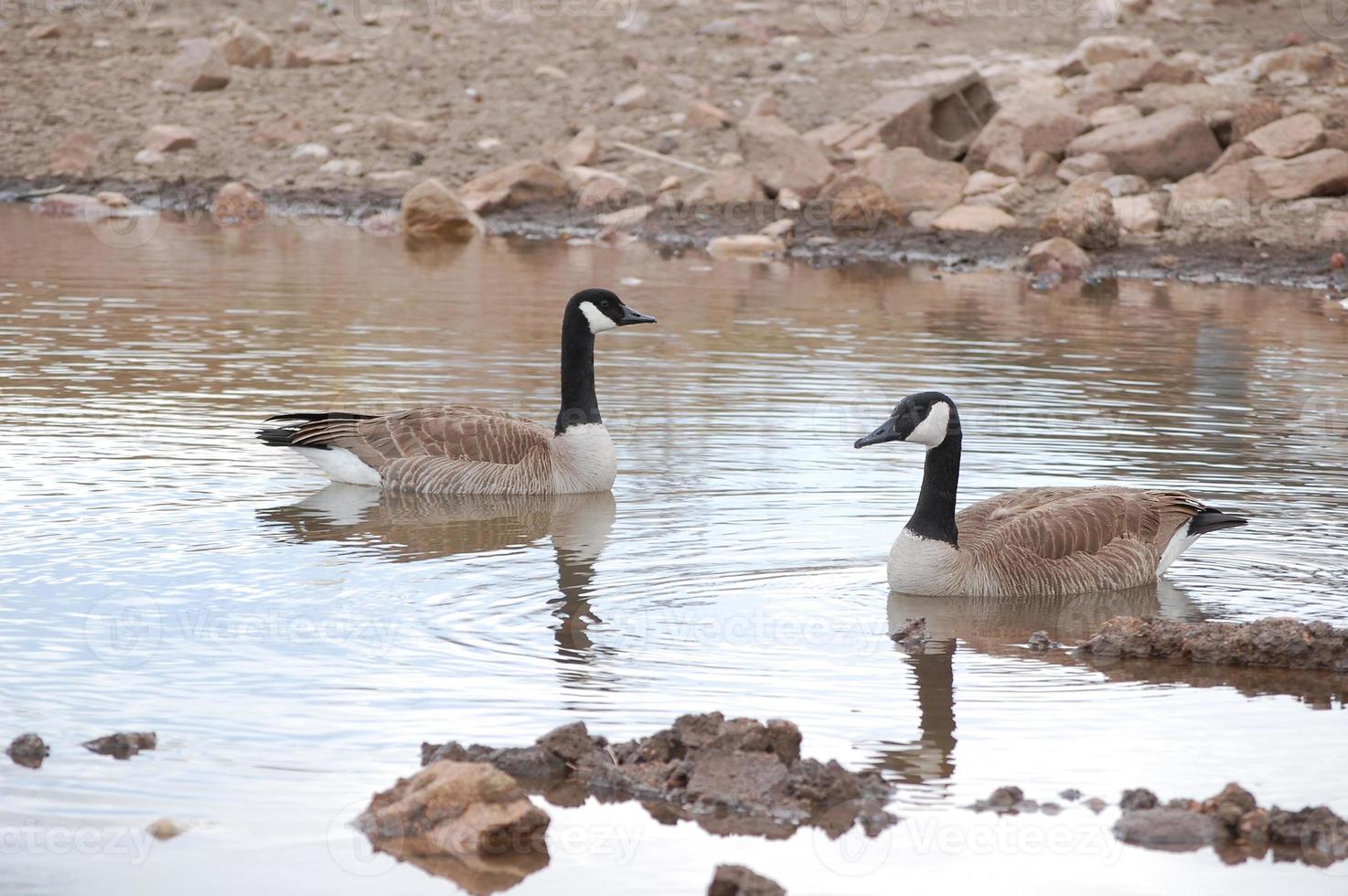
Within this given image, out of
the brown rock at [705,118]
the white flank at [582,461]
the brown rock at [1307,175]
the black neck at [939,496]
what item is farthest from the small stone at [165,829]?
the brown rock at [705,118]

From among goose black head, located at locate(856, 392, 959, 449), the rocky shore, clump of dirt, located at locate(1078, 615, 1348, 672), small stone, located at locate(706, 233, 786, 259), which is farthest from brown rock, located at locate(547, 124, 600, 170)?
clump of dirt, located at locate(1078, 615, 1348, 672)

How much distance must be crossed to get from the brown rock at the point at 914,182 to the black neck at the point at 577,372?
1642 cm

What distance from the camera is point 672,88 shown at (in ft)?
113

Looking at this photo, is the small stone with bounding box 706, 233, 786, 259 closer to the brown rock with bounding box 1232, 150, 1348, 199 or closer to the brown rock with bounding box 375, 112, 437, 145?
the brown rock with bounding box 1232, 150, 1348, 199

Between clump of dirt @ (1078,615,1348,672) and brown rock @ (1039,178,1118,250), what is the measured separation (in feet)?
58.8

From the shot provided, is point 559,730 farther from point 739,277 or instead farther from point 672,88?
point 672,88

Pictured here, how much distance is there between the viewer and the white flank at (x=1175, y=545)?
996 cm

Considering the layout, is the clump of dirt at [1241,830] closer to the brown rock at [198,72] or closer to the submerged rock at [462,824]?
the submerged rock at [462,824]

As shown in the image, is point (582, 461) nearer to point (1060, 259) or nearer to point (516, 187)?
point (1060, 259)

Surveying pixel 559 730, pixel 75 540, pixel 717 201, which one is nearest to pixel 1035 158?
pixel 717 201

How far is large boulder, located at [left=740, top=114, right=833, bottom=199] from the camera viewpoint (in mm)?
→ 29234

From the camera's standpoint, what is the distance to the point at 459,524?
11.3 metres

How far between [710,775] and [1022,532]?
150 inches

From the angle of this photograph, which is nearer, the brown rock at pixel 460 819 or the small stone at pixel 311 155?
the brown rock at pixel 460 819
